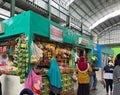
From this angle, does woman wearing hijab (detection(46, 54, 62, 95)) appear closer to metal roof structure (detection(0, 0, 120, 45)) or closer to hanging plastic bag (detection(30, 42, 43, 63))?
hanging plastic bag (detection(30, 42, 43, 63))

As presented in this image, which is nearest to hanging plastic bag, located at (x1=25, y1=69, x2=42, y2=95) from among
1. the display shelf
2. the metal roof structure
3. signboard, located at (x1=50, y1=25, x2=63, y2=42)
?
the display shelf

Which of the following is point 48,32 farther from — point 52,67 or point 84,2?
point 84,2

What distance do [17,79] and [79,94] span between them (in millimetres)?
2261

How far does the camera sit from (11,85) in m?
6.04

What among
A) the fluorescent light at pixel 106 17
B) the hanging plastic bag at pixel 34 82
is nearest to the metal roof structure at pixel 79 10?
the fluorescent light at pixel 106 17

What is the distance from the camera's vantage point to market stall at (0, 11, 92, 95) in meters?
5.68

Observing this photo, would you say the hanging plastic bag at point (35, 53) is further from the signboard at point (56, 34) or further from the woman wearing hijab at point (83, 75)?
the woman wearing hijab at point (83, 75)

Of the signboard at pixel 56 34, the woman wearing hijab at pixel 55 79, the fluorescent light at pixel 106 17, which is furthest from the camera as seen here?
the fluorescent light at pixel 106 17

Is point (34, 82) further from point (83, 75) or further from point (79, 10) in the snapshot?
point (79, 10)

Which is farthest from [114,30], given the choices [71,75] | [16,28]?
[16,28]

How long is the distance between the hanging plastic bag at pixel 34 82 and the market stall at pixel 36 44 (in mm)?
172

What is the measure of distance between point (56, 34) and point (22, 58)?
1.87 m

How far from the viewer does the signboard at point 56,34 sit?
267 inches

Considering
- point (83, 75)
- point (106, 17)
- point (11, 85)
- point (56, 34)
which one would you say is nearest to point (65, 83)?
point (83, 75)
